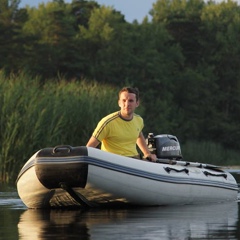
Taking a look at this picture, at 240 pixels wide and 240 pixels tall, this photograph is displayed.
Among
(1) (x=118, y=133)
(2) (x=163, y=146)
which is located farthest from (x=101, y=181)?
(2) (x=163, y=146)

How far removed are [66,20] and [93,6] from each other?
6888 millimetres

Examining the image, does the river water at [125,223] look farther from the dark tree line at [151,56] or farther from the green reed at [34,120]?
the dark tree line at [151,56]

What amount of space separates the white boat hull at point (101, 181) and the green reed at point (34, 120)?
711 cm

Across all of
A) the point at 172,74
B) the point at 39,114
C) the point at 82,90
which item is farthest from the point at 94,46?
the point at 39,114

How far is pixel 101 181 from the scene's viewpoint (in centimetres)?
1434

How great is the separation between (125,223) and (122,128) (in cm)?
276

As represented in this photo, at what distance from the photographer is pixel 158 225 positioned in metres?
12.0

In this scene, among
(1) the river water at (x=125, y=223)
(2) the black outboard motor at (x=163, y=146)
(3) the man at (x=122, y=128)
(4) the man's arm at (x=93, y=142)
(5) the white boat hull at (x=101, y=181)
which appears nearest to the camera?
(1) the river water at (x=125, y=223)

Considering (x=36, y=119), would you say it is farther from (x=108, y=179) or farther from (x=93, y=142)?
(x=108, y=179)

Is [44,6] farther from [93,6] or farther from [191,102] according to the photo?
[191,102]

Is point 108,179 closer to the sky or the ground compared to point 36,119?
closer to the ground

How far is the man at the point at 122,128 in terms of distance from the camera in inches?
583

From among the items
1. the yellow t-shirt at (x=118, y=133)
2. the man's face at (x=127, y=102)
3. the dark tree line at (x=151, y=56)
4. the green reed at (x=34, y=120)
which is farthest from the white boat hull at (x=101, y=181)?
the dark tree line at (x=151, y=56)

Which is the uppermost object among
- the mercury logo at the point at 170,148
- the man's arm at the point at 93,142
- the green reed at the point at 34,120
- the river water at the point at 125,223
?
the green reed at the point at 34,120
